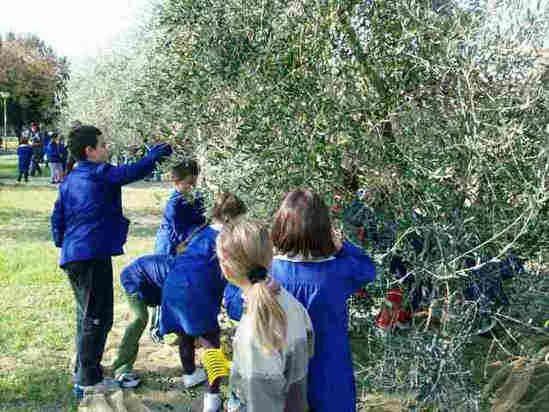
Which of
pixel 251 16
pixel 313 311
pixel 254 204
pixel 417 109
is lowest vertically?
pixel 313 311

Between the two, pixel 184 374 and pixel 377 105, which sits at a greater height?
pixel 377 105

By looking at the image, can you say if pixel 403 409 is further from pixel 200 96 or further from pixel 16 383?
pixel 16 383

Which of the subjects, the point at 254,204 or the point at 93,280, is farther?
the point at 93,280

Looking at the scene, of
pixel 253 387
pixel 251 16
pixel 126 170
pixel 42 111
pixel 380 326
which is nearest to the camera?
pixel 253 387

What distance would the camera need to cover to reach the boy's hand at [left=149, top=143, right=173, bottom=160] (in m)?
4.66

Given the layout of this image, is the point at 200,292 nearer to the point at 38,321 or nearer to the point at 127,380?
the point at 127,380

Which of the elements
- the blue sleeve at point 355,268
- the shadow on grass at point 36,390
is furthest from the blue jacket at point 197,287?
the blue sleeve at point 355,268

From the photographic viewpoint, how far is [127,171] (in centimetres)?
482

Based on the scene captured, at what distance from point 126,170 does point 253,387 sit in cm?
248

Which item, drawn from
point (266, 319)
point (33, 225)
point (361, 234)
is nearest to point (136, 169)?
point (361, 234)

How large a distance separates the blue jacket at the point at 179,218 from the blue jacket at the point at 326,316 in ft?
7.53

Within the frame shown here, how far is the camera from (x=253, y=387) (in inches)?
107

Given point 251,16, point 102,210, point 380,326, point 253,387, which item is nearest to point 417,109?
point 251,16

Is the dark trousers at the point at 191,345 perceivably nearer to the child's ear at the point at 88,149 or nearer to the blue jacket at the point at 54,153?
the child's ear at the point at 88,149
